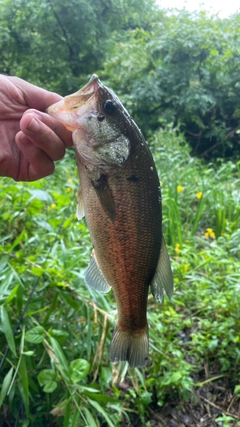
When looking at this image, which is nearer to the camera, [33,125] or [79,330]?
[33,125]

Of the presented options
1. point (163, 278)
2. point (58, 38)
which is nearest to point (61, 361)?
point (163, 278)

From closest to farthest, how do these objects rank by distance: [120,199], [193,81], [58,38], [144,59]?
1. [120,199]
2. [193,81]
3. [144,59]
4. [58,38]

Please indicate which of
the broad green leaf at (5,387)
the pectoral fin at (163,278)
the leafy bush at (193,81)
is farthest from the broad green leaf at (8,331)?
the leafy bush at (193,81)

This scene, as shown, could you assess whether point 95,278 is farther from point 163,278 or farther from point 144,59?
point 144,59

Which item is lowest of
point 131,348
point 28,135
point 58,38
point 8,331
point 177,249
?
point 177,249

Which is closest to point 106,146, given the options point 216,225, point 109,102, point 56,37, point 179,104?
point 109,102
